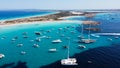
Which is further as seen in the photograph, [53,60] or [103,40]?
[103,40]

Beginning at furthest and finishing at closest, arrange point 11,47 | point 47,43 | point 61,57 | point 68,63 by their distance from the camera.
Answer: point 47,43
point 11,47
point 61,57
point 68,63

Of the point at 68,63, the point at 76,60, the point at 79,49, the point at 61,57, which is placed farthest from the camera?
the point at 79,49

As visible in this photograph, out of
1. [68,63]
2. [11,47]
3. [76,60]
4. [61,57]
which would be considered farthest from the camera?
[11,47]

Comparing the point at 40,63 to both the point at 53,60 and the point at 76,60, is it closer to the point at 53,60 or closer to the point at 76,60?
the point at 53,60

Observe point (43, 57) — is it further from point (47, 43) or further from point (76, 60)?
point (47, 43)

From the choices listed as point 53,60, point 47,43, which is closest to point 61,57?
point 53,60

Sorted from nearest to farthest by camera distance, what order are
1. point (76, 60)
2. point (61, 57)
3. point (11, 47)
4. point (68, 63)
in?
point (68, 63) → point (76, 60) → point (61, 57) → point (11, 47)

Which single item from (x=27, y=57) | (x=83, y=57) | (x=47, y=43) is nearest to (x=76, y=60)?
(x=83, y=57)

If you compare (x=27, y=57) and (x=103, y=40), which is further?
(x=103, y=40)
